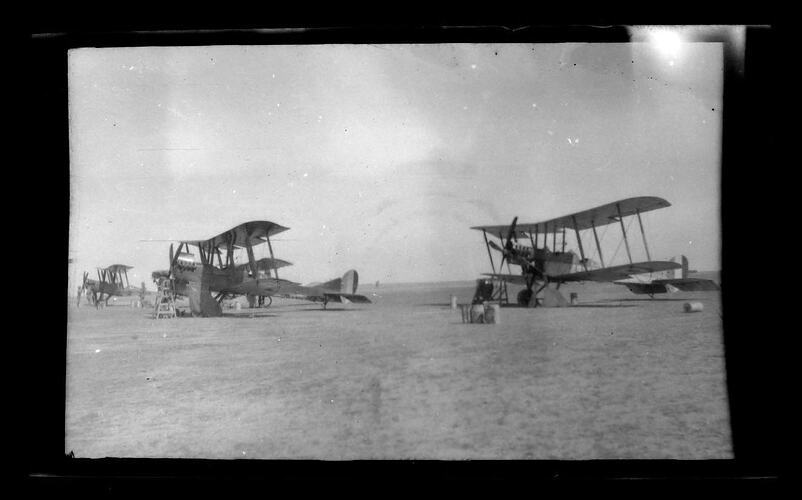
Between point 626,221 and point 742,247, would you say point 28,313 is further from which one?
point 742,247

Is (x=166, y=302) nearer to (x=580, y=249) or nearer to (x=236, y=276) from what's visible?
(x=236, y=276)

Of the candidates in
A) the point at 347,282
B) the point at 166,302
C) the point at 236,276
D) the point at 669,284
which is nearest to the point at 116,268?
the point at 166,302

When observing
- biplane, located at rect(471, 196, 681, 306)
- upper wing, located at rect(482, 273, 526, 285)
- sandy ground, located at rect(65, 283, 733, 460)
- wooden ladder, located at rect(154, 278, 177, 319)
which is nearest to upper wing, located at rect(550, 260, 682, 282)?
biplane, located at rect(471, 196, 681, 306)

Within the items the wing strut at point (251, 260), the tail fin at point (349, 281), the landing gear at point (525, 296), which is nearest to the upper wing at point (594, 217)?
the landing gear at point (525, 296)

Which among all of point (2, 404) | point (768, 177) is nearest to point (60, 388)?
point (2, 404)

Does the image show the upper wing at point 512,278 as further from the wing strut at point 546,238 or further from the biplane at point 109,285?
the biplane at point 109,285
